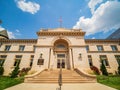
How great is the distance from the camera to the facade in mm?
17266

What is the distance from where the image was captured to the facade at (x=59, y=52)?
17.3 metres

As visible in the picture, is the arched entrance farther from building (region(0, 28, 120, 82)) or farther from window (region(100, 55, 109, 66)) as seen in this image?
window (region(100, 55, 109, 66))

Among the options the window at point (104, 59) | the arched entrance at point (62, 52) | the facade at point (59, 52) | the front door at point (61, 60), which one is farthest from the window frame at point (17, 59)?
the window at point (104, 59)

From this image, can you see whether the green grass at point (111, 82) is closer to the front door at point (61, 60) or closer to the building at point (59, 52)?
the building at point (59, 52)

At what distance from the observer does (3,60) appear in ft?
68.3

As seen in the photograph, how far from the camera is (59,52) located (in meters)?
19.3

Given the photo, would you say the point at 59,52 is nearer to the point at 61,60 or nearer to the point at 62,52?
the point at 62,52

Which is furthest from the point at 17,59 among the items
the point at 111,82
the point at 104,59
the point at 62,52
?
the point at 104,59

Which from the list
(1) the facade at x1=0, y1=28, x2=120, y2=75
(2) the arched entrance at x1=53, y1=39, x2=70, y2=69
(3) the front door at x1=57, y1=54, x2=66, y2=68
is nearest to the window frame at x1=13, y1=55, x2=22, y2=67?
(1) the facade at x1=0, y1=28, x2=120, y2=75

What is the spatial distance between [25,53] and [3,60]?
557 cm

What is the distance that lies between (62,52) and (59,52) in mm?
696

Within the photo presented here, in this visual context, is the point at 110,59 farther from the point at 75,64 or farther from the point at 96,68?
the point at 75,64

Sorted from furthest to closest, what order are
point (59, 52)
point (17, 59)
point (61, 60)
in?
point (17, 59), point (59, 52), point (61, 60)

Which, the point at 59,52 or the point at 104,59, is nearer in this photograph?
the point at 59,52
